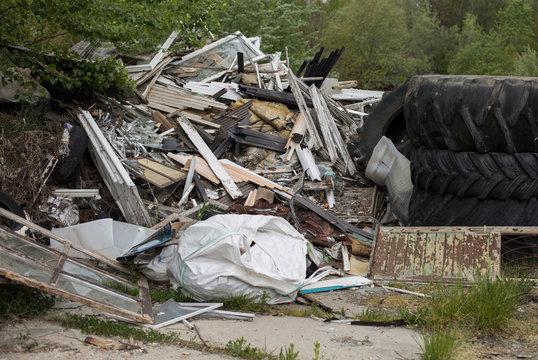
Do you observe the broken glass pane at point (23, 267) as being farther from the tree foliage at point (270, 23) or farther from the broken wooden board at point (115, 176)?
the tree foliage at point (270, 23)

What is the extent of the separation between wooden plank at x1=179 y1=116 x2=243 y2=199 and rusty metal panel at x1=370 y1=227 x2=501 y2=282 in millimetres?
2090

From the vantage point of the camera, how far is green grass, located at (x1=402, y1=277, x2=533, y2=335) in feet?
20.4

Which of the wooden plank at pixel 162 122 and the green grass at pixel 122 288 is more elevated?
the wooden plank at pixel 162 122

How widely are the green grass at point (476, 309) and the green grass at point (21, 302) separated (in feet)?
9.45

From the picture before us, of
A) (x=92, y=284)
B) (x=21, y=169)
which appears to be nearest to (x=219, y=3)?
(x=21, y=169)

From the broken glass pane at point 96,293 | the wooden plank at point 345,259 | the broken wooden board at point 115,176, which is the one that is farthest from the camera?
the broken wooden board at point 115,176

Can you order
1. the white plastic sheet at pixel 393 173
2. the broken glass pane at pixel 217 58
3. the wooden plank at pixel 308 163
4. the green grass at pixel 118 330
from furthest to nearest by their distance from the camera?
the broken glass pane at pixel 217 58 → the wooden plank at pixel 308 163 → the white plastic sheet at pixel 393 173 → the green grass at pixel 118 330

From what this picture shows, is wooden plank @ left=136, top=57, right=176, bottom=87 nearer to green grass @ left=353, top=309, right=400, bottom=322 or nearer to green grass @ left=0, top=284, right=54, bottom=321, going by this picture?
green grass @ left=0, top=284, right=54, bottom=321

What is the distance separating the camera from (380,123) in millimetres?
10891

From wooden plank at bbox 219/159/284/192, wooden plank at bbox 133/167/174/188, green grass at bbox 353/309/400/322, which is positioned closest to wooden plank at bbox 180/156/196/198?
wooden plank at bbox 133/167/174/188

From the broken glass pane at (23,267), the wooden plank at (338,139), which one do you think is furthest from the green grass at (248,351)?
the wooden plank at (338,139)

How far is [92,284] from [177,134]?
4.48 meters

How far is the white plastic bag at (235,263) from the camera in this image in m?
6.97

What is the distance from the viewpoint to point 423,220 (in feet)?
29.3
